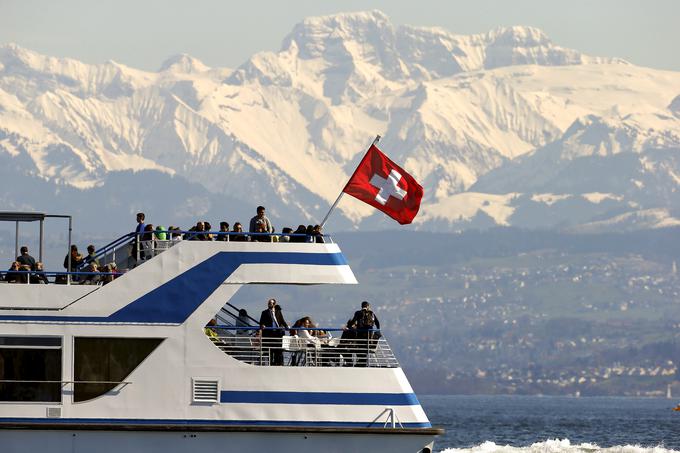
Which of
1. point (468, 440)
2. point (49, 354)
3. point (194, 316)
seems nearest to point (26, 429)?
point (49, 354)

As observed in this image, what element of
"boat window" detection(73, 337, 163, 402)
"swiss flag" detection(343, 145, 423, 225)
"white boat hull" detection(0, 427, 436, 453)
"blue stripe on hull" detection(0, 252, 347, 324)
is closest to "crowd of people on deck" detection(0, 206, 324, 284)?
"blue stripe on hull" detection(0, 252, 347, 324)

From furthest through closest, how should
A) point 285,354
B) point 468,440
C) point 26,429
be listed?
point 468,440 < point 285,354 < point 26,429

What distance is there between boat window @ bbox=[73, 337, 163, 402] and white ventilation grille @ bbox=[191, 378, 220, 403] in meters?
1.19

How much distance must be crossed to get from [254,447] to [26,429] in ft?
15.3

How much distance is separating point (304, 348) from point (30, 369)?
5753 mm

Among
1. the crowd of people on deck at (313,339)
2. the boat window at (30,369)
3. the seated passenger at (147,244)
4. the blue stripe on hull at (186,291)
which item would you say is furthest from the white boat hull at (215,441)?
the seated passenger at (147,244)

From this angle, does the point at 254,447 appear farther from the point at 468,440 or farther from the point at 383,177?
the point at 468,440

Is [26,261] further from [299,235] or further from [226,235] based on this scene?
[299,235]

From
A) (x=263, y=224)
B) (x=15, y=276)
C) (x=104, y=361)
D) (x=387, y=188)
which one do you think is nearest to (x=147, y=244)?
(x=263, y=224)

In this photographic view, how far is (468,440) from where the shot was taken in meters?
90.4

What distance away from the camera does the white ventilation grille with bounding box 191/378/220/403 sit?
3453 cm

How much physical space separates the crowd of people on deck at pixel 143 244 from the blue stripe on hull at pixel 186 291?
1.63 ft

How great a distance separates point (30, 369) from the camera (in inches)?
1358

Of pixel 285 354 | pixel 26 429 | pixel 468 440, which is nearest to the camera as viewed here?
pixel 26 429
